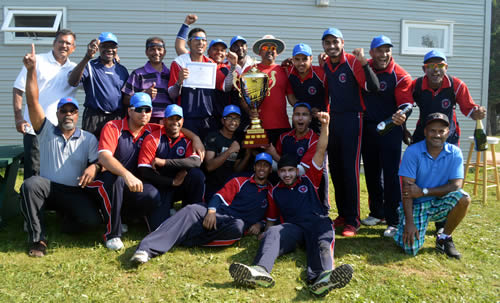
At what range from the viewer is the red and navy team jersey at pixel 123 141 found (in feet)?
14.0

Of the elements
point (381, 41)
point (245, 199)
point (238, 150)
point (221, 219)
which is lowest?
point (221, 219)

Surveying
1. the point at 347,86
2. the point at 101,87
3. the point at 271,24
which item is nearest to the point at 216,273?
the point at 347,86

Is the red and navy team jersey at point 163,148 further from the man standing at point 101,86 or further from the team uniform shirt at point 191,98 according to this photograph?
the man standing at point 101,86

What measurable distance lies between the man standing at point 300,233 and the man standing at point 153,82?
5.87 feet

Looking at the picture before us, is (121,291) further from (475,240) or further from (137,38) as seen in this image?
(137,38)

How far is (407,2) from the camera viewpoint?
9.80 meters

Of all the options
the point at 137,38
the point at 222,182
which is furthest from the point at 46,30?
the point at 222,182

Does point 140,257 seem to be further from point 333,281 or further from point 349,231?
point 349,231

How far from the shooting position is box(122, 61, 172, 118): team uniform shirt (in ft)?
15.7

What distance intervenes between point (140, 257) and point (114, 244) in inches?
24.2

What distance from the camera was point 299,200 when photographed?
4238 millimetres

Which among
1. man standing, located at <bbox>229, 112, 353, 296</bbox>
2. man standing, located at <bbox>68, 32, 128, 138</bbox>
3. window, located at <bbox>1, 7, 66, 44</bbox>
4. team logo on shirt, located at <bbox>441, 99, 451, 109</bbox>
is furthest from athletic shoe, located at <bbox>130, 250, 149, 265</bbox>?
window, located at <bbox>1, 7, 66, 44</bbox>

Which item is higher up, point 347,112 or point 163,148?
point 347,112

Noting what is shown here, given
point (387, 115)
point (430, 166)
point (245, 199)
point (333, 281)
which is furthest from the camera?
point (387, 115)
